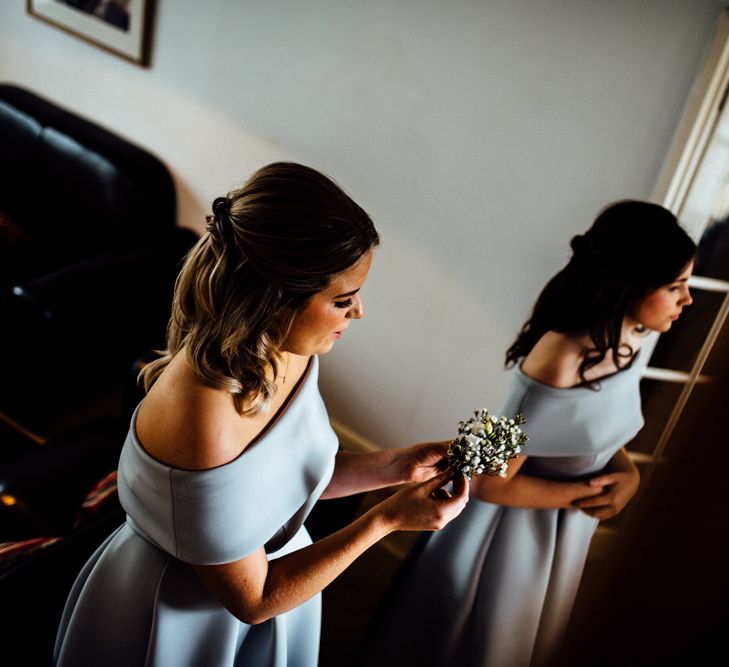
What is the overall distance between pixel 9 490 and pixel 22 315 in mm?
939

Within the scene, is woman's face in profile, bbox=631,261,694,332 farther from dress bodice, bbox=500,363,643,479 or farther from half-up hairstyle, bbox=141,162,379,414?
half-up hairstyle, bbox=141,162,379,414

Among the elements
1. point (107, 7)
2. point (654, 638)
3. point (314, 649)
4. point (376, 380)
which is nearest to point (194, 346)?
point (314, 649)

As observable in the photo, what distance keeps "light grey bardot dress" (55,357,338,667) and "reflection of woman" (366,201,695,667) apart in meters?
0.47

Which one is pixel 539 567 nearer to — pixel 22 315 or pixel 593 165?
pixel 593 165

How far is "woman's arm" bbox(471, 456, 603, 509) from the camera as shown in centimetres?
154

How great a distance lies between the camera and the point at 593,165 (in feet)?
6.63

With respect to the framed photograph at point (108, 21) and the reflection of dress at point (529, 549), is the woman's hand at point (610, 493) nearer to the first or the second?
the reflection of dress at point (529, 549)

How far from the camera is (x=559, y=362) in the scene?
147 cm

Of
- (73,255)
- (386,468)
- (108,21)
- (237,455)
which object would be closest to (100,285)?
(73,255)

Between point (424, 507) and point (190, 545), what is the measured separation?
404mm

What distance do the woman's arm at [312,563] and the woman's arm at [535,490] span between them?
1.01 feet

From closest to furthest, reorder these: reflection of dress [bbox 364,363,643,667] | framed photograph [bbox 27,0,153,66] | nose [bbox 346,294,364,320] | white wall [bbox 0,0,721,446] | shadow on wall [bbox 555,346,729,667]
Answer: shadow on wall [bbox 555,346,729,667], nose [bbox 346,294,364,320], reflection of dress [bbox 364,363,643,667], white wall [bbox 0,0,721,446], framed photograph [bbox 27,0,153,66]

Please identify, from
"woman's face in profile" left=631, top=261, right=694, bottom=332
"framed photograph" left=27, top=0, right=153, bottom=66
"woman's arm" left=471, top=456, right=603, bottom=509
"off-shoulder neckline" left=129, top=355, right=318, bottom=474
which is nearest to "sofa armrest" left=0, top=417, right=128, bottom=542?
"off-shoulder neckline" left=129, top=355, right=318, bottom=474

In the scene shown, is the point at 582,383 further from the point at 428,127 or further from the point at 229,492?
the point at 428,127
